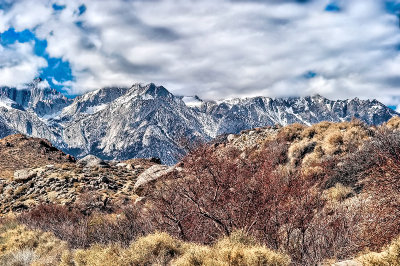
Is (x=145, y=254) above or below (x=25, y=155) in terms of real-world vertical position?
below

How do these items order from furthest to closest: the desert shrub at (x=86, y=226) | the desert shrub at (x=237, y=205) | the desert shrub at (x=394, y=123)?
1. the desert shrub at (x=394, y=123)
2. the desert shrub at (x=86, y=226)
3. the desert shrub at (x=237, y=205)

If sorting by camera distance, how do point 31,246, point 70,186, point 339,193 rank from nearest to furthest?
point 339,193 < point 31,246 < point 70,186

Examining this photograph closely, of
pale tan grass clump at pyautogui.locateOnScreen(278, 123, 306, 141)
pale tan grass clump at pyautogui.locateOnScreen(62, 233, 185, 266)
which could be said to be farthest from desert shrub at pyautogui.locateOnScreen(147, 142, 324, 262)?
pale tan grass clump at pyautogui.locateOnScreen(278, 123, 306, 141)

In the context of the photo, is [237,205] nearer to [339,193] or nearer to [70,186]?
[339,193]

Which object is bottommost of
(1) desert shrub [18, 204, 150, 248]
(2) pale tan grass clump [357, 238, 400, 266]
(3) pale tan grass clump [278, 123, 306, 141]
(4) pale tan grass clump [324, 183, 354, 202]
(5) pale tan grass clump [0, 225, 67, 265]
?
(5) pale tan grass clump [0, 225, 67, 265]

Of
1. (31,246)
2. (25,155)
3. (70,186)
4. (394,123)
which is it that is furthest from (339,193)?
(25,155)

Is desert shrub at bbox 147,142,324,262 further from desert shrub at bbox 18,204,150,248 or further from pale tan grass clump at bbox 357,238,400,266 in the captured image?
pale tan grass clump at bbox 357,238,400,266

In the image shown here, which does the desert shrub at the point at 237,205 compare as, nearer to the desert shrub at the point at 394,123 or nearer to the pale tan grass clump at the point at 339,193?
the pale tan grass clump at the point at 339,193

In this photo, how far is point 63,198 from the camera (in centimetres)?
3094

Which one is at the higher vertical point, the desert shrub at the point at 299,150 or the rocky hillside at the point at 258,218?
the desert shrub at the point at 299,150

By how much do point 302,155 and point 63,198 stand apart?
23.7 m

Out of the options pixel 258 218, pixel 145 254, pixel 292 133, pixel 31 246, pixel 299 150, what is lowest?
pixel 31 246

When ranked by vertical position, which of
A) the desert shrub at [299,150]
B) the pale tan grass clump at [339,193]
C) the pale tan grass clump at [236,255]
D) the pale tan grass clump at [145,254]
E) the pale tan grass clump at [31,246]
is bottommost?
the pale tan grass clump at [31,246]

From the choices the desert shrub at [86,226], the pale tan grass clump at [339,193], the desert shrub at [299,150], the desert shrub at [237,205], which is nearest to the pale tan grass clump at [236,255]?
the desert shrub at [237,205]
